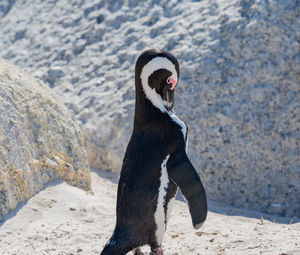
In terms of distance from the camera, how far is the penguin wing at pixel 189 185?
3.70 m

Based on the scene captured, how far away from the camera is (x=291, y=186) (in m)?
6.35

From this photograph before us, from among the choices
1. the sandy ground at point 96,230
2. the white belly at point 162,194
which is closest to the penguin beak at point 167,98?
the white belly at point 162,194

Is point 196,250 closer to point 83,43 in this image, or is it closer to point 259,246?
point 259,246

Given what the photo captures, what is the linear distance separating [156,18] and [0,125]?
383 centimetres

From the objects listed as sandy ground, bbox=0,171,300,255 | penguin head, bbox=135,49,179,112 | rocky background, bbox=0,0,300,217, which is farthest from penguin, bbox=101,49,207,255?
rocky background, bbox=0,0,300,217

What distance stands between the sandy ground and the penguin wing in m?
0.77

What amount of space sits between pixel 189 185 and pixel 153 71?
0.84 meters

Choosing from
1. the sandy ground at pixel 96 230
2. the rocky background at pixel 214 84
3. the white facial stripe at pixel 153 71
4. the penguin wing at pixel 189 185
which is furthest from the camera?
the rocky background at pixel 214 84

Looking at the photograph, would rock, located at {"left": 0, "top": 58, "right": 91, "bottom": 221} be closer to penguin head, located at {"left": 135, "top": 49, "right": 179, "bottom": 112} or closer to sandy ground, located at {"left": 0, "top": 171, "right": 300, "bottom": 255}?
sandy ground, located at {"left": 0, "top": 171, "right": 300, "bottom": 255}

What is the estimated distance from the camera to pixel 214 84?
698 cm

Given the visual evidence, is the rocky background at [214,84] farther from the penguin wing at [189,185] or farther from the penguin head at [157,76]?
the penguin head at [157,76]

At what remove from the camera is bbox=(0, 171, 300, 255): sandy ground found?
15.0ft

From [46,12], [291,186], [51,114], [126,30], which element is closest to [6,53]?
[46,12]

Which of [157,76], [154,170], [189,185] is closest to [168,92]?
[157,76]
